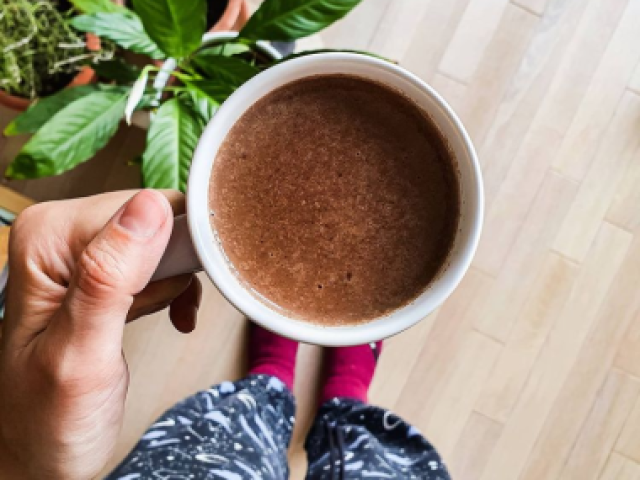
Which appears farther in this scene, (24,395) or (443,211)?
(24,395)

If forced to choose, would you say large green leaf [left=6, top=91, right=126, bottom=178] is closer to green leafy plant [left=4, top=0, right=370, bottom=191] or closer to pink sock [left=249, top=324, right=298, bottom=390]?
green leafy plant [left=4, top=0, right=370, bottom=191]

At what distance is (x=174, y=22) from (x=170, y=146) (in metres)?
0.18

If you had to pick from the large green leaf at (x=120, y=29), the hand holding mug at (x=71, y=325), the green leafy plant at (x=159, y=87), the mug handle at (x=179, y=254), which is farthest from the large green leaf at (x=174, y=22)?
the mug handle at (x=179, y=254)

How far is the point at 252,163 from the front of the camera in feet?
2.04

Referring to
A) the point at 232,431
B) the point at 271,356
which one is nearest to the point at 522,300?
the point at 271,356

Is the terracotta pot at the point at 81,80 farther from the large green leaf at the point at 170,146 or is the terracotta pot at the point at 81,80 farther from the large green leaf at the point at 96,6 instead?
the large green leaf at the point at 170,146

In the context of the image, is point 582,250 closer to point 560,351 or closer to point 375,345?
point 560,351

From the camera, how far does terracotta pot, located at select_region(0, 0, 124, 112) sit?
3.47 ft

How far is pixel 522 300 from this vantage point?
134 centimetres

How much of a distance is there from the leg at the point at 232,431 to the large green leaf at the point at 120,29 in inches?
26.3

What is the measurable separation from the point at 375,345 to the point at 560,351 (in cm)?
41

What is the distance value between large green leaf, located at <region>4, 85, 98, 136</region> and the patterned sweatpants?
594mm

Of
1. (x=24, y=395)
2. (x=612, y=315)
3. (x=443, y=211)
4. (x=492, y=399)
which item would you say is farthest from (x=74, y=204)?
(x=612, y=315)

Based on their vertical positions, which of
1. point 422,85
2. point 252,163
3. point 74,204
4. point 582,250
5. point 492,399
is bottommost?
point 492,399
